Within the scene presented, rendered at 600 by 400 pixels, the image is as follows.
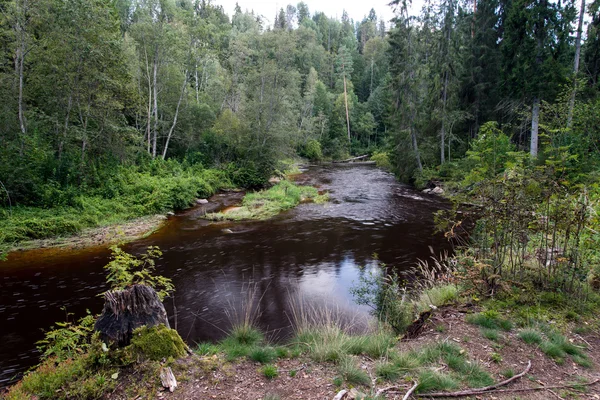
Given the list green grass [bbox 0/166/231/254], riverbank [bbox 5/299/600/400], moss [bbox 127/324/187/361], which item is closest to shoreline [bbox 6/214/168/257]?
green grass [bbox 0/166/231/254]

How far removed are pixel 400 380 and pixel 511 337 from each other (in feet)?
5.98

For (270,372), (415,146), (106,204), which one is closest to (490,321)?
(270,372)

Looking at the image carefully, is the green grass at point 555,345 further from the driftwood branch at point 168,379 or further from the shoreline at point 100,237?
the shoreline at point 100,237

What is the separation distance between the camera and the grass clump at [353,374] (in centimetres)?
335

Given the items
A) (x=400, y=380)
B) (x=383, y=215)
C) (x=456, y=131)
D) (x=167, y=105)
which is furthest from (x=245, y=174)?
(x=400, y=380)

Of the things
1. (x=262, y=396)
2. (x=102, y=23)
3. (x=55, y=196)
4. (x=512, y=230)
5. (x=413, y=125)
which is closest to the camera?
(x=262, y=396)

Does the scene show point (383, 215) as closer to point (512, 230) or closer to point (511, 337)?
point (512, 230)

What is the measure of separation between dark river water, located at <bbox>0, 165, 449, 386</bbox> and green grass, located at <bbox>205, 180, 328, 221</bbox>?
2.69ft

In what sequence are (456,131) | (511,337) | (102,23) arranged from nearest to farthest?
(511,337) → (102,23) → (456,131)

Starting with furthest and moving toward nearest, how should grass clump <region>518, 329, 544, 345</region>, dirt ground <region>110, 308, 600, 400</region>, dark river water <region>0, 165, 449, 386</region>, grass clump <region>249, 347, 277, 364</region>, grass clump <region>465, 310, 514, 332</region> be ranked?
1. dark river water <region>0, 165, 449, 386</region>
2. grass clump <region>465, 310, 514, 332</region>
3. grass clump <region>518, 329, 544, 345</region>
4. grass clump <region>249, 347, 277, 364</region>
5. dirt ground <region>110, 308, 600, 400</region>

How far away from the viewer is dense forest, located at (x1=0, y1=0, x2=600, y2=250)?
12.9 metres

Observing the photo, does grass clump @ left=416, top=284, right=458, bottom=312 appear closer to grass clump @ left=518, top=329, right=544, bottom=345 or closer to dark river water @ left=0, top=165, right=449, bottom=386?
grass clump @ left=518, top=329, right=544, bottom=345

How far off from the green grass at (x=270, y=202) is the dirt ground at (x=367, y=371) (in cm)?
1171

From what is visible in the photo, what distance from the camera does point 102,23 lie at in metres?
14.6
